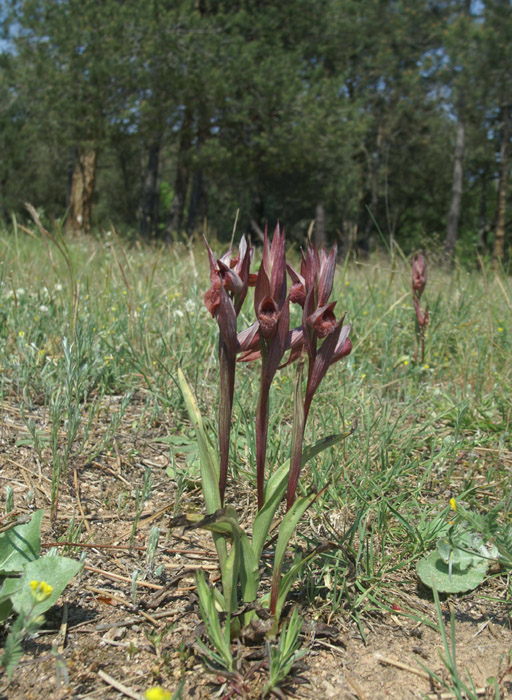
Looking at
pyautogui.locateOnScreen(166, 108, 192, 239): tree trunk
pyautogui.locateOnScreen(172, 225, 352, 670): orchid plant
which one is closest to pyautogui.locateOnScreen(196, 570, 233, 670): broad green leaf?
pyautogui.locateOnScreen(172, 225, 352, 670): orchid plant

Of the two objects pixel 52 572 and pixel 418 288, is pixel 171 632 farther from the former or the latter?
pixel 418 288

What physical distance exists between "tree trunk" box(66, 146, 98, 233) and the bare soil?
32.5 feet

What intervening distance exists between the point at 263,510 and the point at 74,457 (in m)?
0.91

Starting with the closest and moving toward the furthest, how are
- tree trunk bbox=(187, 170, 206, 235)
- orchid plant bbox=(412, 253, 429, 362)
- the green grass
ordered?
the green grass < orchid plant bbox=(412, 253, 429, 362) < tree trunk bbox=(187, 170, 206, 235)

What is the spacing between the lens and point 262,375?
102 centimetres

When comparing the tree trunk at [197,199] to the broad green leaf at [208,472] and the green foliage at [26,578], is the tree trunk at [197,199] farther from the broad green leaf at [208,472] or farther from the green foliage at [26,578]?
the broad green leaf at [208,472]

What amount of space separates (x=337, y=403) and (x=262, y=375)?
0.99 m

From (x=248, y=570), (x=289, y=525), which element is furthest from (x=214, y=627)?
(x=289, y=525)

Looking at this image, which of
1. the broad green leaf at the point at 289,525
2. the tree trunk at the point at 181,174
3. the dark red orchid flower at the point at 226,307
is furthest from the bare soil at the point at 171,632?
the tree trunk at the point at 181,174

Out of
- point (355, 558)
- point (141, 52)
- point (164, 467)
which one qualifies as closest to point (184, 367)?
point (164, 467)

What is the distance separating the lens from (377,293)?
3676 millimetres

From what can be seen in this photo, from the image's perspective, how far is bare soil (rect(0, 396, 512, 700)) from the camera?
1.02m

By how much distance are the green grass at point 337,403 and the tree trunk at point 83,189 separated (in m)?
7.98

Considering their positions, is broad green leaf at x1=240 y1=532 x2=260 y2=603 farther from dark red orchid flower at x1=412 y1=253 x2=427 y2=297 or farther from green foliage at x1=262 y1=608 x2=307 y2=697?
dark red orchid flower at x1=412 y1=253 x2=427 y2=297
